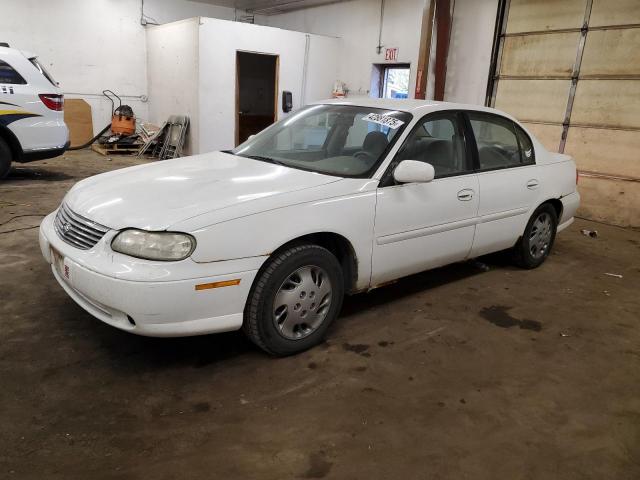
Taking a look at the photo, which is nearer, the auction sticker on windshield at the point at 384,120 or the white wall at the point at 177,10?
the auction sticker on windshield at the point at 384,120

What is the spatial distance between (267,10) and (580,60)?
8585 mm

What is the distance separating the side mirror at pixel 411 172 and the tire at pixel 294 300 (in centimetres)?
64

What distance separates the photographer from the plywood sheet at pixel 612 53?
664 cm

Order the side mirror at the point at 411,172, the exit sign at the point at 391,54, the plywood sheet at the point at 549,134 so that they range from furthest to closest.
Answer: the exit sign at the point at 391,54, the plywood sheet at the point at 549,134, the side mirror at the point at 411,172

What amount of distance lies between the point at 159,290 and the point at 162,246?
0.67ft

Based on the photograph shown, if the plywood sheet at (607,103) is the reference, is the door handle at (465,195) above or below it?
below

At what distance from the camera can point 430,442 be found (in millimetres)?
2098

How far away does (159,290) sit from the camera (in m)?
2.18

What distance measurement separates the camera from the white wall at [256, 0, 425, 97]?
9.55 metres

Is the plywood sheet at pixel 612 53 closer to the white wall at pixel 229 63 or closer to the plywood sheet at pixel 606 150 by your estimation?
the plywood sheet at pixel 606 150

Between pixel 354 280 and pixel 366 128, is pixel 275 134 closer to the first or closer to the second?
pixel 366 128

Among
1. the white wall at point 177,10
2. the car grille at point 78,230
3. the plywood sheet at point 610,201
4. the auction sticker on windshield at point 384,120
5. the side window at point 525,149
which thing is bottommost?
the plywood sheet at point 610,201

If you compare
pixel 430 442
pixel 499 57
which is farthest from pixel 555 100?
pixel 430 442

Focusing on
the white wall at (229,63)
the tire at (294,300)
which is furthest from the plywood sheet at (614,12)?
the tire at (294,300)
